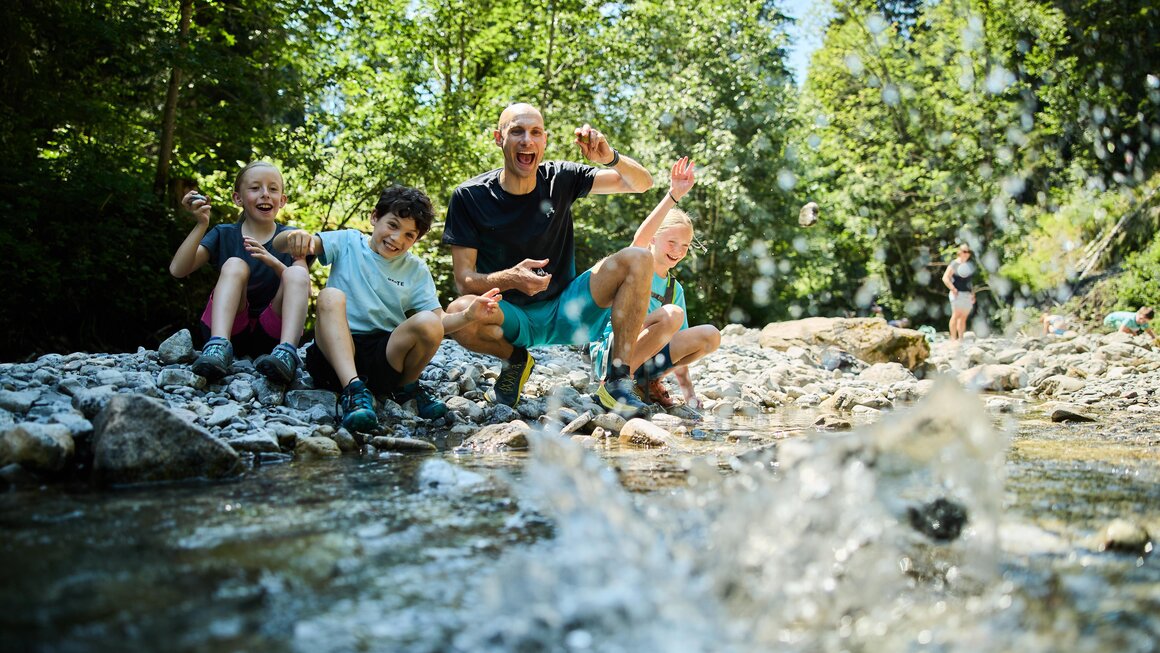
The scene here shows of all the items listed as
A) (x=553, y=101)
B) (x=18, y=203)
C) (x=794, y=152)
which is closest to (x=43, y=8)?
(x=18, y=203)

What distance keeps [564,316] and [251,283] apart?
1780 mm

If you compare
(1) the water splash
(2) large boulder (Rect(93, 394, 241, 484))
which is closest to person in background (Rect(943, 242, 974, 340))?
(1) the water splash

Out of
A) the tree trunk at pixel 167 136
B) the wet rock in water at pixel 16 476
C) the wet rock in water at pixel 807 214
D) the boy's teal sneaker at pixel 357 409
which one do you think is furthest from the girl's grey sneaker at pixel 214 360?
the wet rock in water at pixel 807 214

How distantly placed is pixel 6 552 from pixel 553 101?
14649 millimetres

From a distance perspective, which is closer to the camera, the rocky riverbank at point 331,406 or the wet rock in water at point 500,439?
the rocky riverbank at point 331,406

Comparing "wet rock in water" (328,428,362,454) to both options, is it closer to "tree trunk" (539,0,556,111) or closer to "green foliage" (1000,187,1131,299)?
"tree trunk" (539,0,556,111)

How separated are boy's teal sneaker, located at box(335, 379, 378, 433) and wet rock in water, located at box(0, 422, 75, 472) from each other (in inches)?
47.1

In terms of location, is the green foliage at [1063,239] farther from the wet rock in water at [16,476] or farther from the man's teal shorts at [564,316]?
the wet rock in water at [16,476]

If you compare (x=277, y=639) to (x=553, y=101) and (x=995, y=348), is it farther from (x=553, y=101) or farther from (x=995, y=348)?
(x=553, y=101)

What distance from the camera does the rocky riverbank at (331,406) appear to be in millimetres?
2854

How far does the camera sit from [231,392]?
4.17 meters

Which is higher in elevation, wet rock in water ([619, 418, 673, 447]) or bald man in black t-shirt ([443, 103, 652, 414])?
bald man in black t-shirt ([443, 103, 652, 414])

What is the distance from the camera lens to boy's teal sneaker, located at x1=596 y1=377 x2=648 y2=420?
4684 millimetres

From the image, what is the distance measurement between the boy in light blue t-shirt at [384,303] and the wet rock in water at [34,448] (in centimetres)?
143
